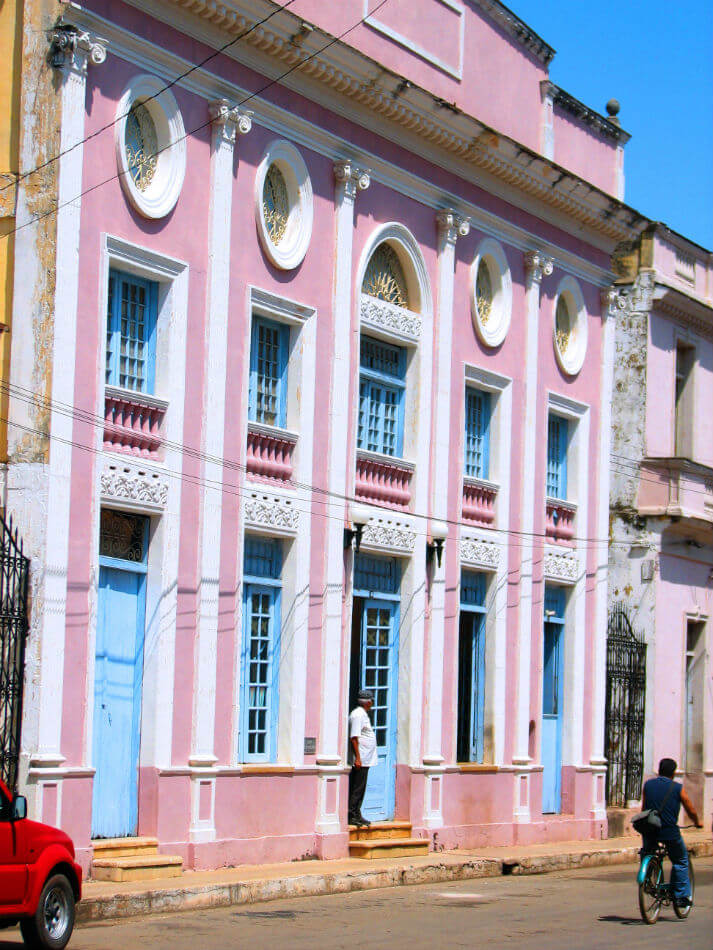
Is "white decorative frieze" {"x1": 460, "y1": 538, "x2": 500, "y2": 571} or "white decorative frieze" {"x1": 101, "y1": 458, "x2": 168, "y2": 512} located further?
"white decorative frieze" {"x1": 460, "y1": 538, "x2": 500, "y2": 571}

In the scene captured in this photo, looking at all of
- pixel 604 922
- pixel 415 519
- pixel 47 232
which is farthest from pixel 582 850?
pixel 47 232

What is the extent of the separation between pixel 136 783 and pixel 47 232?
4.91m

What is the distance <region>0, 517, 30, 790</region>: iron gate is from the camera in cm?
1402

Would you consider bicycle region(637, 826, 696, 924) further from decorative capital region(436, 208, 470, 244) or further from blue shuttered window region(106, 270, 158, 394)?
decorative capital region(436, 208, 470, 244)

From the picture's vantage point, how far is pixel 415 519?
66.1 ft

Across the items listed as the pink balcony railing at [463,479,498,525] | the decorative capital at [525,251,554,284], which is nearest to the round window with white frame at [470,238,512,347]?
the decorative capital at [525,251,554,284]

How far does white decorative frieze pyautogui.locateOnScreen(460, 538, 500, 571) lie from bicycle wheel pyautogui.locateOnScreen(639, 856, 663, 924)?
21.9 feet

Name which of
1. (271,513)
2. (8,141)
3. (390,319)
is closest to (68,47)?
(8,141)

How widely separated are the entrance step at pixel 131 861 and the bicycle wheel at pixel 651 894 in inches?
158

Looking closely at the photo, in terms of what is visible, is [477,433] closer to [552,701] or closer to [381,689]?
[381,689]

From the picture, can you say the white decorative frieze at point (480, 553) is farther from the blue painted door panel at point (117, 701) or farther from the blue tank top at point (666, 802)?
the blue tank top at point (666, 802)

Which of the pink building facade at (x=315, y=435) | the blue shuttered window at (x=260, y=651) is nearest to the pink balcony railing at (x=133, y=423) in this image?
the pink building facade at (x=315, y=435)

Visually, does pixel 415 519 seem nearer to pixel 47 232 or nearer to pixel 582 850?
pixel 582 850

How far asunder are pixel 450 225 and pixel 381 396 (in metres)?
2.29
